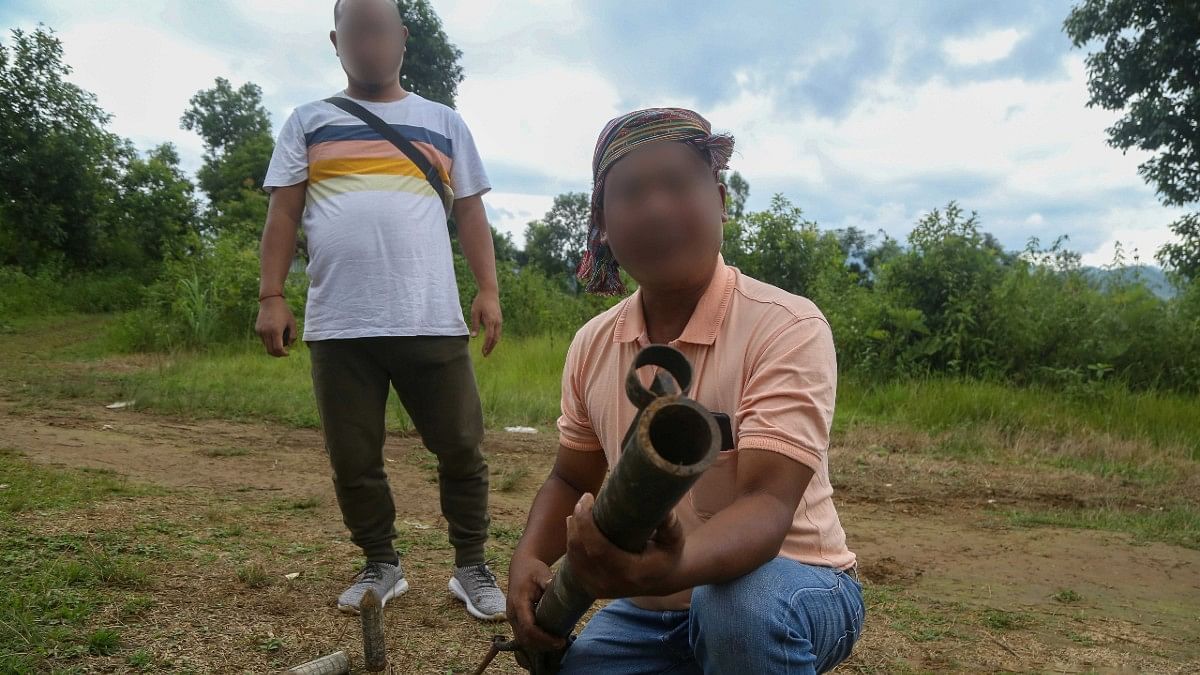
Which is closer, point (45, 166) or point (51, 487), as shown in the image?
point (51, 487)

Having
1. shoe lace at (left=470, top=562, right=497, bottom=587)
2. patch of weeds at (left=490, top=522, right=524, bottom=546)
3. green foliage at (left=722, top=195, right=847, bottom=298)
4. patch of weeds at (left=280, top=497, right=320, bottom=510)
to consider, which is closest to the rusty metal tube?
shoe lace at (left=470, top=562, right=497, bottom=587)

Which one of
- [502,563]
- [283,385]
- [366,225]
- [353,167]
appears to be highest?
[353,167]

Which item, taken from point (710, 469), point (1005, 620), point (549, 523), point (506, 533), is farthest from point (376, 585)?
Answer: point (1005, 620)

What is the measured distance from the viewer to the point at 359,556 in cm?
328

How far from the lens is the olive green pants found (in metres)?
2.70

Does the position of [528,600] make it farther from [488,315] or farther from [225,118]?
Result: [225,118]

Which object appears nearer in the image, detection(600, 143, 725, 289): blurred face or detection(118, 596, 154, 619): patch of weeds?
detection(600, 143, 725, 289): blurred face

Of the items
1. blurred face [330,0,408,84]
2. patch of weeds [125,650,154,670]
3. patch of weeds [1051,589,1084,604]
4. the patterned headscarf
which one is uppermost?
blurred face [330,0,408,84]

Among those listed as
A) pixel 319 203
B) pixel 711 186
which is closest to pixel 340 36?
pixel 319 203

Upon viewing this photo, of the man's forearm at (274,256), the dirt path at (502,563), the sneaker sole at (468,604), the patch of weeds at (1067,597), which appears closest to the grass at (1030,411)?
the dirt path at (502,563)

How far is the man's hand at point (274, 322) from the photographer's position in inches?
→ 107

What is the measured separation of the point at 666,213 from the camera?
5.38ft

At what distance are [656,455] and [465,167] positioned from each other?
2243mm

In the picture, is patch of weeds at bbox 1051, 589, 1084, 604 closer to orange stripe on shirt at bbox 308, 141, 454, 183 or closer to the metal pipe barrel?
the metal pipe barrel
